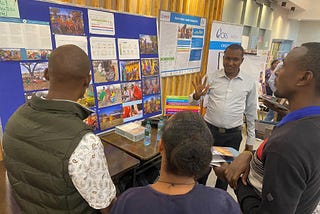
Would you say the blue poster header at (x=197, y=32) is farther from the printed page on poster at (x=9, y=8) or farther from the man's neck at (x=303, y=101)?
the man's neck at (x=303, y=101)

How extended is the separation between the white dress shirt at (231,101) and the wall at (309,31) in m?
10.6

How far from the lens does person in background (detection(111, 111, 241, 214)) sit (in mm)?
695

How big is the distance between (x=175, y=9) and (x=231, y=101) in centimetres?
177

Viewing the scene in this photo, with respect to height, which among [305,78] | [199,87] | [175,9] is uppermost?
[175,9]

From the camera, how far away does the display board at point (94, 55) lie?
5.06 feet

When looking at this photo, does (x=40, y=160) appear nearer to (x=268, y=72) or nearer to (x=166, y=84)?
(x=166, y=84)

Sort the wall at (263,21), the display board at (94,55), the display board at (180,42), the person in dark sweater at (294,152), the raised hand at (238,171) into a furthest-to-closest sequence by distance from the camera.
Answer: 1. the wall at (263,21)
2. the display board at (180,42)
3. the display board at (94,55)
4. the raised hand at (238,171)
5. the person in dark sweater at (294,152)

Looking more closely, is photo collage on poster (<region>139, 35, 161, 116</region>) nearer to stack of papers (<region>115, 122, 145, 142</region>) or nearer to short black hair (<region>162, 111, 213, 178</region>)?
stack of papers (<region>115, 122, 145, 142</region>)

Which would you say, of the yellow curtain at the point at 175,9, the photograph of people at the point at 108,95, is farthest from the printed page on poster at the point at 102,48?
the yellow curtain at the point at 175,9

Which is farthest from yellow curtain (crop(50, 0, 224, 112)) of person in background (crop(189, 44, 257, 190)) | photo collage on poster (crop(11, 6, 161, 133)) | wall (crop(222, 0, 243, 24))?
person in background (crop(189, 44, 257, 190))

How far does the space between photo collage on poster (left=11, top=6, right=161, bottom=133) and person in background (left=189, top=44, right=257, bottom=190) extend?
0.62 meters

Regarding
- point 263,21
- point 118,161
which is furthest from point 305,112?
point 263,21

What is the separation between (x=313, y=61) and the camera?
0.94m

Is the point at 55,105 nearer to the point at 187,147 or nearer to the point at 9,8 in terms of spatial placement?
the point at 187,147
